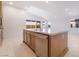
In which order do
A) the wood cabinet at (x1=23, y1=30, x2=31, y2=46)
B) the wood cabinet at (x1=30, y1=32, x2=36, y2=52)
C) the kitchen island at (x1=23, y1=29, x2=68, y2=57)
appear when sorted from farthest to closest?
the wood cabinet at (x1=30, y1=32, x2=36, y2=52)
the wood cabinet at (x1=23, y1=30, x2=31, y2=46)
the kitchen island at (x1=23, y1=29, x2=68, y2=57)

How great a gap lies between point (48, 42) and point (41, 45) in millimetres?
210

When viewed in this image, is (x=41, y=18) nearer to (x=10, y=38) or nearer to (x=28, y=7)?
(x=28, y=7)

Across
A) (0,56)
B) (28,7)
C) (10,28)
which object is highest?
(28,7)

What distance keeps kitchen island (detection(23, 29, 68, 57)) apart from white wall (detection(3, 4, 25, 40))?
0.35 feet

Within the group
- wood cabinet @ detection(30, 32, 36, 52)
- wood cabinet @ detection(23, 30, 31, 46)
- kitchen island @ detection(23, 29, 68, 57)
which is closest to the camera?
kitchen island @ detection(23, 29, 68, 57)

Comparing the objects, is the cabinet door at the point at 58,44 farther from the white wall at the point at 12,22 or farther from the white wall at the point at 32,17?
the white wall at the point at 12,22

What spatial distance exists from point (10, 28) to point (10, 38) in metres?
0.14

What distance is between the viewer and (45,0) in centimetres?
160

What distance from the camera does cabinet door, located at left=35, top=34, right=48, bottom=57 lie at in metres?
1.53

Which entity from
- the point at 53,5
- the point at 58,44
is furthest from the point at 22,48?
the point at 53,5

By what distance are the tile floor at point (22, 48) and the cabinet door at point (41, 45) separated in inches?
4.2

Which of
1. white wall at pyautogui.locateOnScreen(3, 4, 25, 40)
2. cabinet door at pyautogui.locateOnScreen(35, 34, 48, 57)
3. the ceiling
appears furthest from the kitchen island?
the ceiling

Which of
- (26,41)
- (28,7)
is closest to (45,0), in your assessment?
(28,7)

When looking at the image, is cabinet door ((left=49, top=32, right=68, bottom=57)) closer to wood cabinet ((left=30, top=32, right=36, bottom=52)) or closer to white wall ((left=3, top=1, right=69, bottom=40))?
white wall ((left=3, top=1, right=69, bottom=40))
